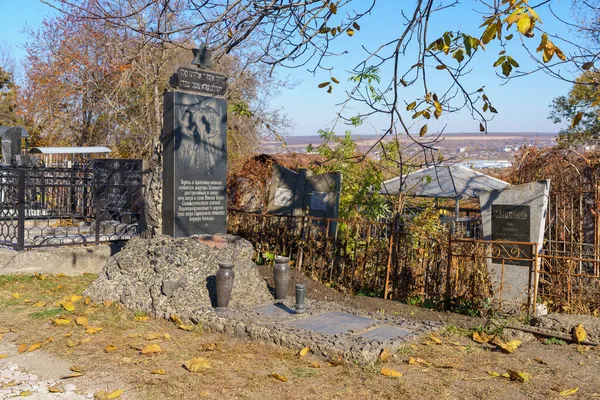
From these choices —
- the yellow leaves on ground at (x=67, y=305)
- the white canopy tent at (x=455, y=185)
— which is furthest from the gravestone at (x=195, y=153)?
the white canopy tent at (x=455, y=185)

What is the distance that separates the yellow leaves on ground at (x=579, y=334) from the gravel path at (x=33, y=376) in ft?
15.6

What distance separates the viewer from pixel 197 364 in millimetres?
5098

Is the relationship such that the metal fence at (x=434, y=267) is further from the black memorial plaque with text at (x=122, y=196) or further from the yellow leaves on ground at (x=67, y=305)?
the black memorial plaque with text at (x=122, y=196)

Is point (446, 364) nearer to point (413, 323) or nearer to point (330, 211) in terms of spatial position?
point (413, 323)

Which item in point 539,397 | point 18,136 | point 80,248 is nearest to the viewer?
point 539,397

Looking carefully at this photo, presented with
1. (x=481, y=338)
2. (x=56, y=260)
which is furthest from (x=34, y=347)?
(x=481, y=338)

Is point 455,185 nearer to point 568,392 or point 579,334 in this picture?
point 579,334

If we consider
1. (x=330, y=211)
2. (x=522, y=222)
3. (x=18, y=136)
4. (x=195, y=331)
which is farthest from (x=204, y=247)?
(x=18, y=136)

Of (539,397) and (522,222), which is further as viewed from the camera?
(522,222)

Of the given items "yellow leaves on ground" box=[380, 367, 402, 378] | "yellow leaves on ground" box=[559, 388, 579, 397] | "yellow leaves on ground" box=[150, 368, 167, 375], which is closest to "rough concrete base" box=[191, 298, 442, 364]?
"yellow leaves on ground" box=[380, 367, 402, 378]

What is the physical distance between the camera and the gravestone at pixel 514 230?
7949mm

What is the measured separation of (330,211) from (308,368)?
482cm

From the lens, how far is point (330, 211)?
9.87 metres

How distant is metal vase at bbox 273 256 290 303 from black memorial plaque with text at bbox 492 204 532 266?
9.41 feet
